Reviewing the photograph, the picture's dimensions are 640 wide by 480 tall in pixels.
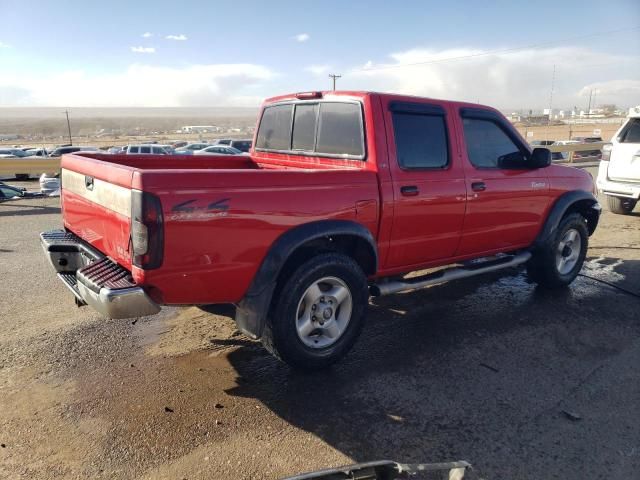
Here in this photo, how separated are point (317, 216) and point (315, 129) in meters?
1.28

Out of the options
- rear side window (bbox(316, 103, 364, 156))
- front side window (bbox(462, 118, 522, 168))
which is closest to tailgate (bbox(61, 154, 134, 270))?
rear side window (bbox(316, 103, 364, 156))

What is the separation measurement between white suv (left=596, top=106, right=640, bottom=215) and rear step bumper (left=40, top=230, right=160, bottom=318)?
9028 mm

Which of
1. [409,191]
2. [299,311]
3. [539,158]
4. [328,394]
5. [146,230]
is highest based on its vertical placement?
[539,158]

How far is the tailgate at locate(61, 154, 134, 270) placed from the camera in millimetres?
2924

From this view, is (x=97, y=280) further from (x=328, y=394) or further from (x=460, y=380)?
(x=460, y=380)

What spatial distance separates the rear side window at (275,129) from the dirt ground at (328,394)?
6.00 feet

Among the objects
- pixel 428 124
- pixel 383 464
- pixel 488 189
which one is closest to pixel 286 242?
pixel 383 464

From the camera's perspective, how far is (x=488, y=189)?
4535 mm

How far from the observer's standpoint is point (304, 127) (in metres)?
4.53

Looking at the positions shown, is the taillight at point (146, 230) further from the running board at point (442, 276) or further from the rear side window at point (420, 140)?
the rear side window at point (420, 140)

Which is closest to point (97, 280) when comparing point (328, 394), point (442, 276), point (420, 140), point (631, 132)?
point (328, 394)

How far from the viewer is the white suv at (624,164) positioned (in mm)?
8820

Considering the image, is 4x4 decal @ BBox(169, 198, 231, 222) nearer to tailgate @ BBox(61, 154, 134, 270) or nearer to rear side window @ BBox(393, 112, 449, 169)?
tailgate @ BBox(61, 154, 134, 270)

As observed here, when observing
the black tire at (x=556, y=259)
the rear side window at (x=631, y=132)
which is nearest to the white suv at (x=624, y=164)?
the rear side window at (x=631, y=132)
